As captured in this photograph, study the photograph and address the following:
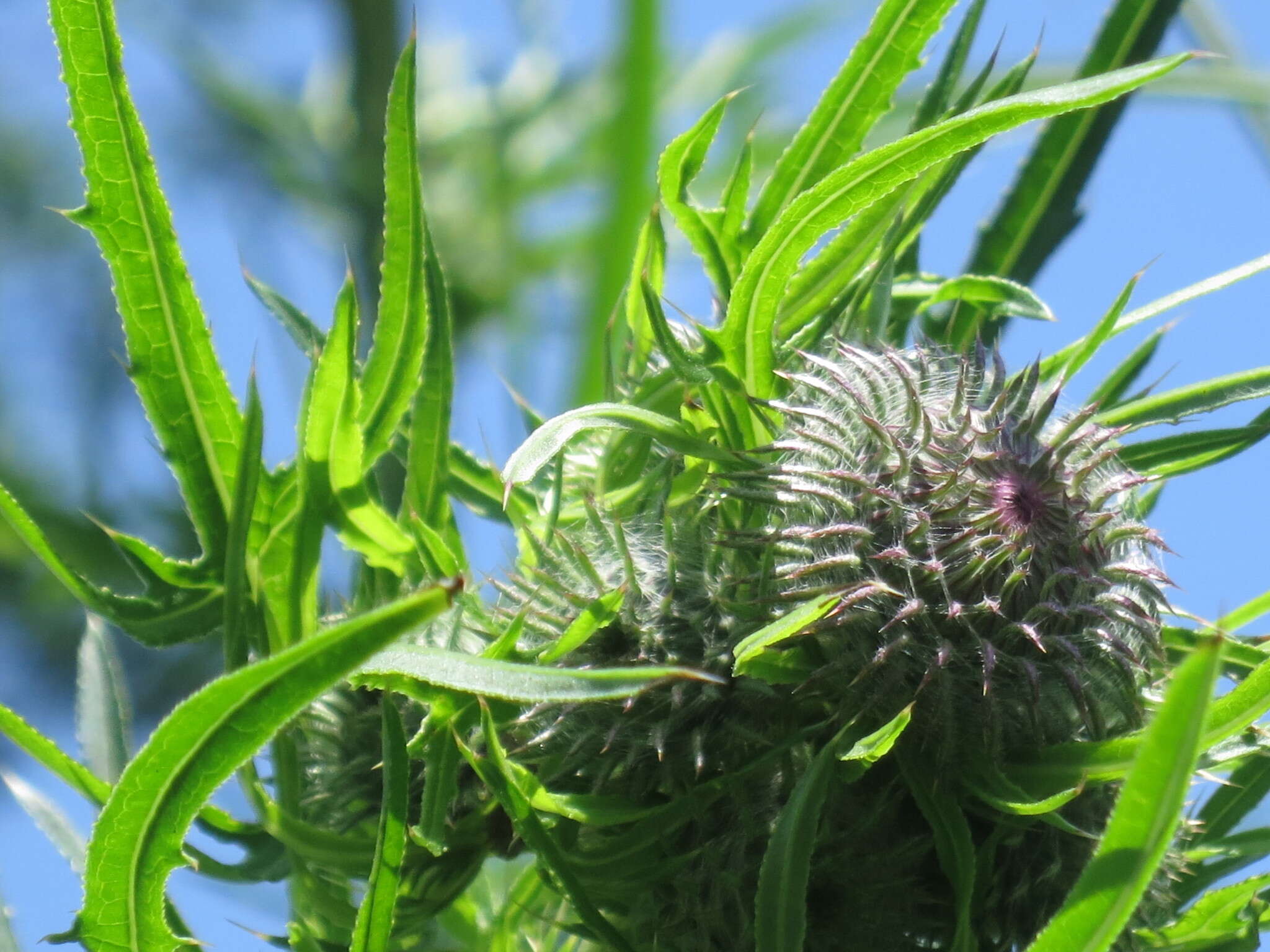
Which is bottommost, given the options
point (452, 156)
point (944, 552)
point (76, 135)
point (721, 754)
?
point (721, 754)

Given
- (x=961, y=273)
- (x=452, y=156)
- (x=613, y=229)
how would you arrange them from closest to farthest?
(x=613, y=229) → (x=961, y=273) → (x=452, y=156)

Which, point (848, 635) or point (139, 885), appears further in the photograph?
point (848, 635)

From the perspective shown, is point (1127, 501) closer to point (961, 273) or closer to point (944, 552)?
point (944, 552)

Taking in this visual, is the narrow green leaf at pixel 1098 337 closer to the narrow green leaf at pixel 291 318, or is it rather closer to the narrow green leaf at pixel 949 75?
the narrow green leaf at pixel 949 75

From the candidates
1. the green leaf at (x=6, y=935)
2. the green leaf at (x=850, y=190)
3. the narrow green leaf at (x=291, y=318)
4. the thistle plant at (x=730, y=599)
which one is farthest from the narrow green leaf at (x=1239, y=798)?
the green leaf at (x=6, y=935)

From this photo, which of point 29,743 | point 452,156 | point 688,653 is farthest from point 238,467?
point 452,156

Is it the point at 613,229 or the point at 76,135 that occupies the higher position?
the point at 76,135

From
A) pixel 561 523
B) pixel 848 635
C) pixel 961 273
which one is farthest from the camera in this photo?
pixel 961 273
